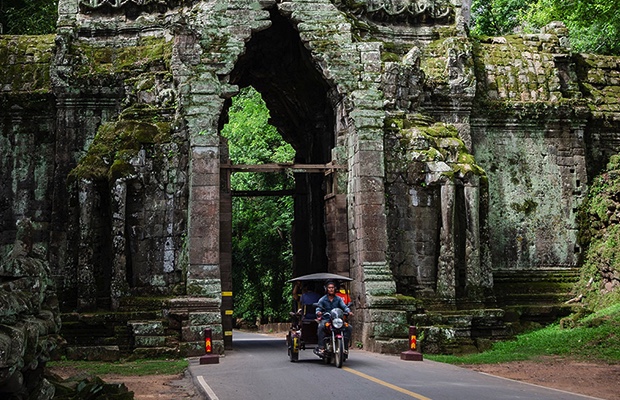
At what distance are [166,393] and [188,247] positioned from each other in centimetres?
622

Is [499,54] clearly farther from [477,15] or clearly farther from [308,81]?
[477,15]

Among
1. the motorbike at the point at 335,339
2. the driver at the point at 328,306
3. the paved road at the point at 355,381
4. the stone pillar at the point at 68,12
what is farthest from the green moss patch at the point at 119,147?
the motorbike at the point at 335,339

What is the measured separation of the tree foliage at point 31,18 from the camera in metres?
30.2

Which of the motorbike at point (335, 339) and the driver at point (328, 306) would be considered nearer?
the motorbike at point (335, 339)

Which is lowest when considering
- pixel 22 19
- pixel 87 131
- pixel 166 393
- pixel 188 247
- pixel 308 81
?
pixel 166 393

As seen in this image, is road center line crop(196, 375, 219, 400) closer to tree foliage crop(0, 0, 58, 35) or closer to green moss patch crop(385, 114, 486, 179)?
green moss patch crop(385, 114, 486, 179)

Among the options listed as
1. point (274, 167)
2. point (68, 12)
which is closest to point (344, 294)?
point (274, 167)

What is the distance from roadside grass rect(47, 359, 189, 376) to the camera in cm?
1405

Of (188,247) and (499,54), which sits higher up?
(499,54)

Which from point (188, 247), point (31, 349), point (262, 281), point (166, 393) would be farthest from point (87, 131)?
point (262, 281)

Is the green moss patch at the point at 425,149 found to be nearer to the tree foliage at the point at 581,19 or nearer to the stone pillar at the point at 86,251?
the stone pillar at the point at 86,251

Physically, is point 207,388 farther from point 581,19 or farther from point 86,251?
point 581,19

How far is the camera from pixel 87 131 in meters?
20.8

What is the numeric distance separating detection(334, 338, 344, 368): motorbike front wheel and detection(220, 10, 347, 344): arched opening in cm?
535
